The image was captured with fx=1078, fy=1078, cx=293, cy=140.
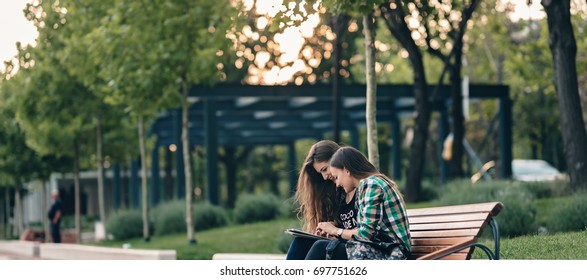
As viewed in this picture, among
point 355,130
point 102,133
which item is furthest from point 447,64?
point 355,130

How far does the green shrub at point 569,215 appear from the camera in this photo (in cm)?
1333

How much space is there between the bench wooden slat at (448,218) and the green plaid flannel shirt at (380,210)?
1.68 ft

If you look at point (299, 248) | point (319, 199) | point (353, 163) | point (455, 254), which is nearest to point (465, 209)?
point (455, 254)

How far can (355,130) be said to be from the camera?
3944 cm

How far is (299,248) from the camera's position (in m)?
8.31

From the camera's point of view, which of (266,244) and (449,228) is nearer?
(449,228)

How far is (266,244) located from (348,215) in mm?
9890

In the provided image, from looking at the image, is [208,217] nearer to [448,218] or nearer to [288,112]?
[288,112]

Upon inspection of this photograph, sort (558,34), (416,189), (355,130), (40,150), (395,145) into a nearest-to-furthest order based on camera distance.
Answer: (558,34), (416,189), (40,150), (395,145), (355,130)

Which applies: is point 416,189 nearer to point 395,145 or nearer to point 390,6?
point 390,6

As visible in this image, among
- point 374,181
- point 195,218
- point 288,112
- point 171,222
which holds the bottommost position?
point 171,222
